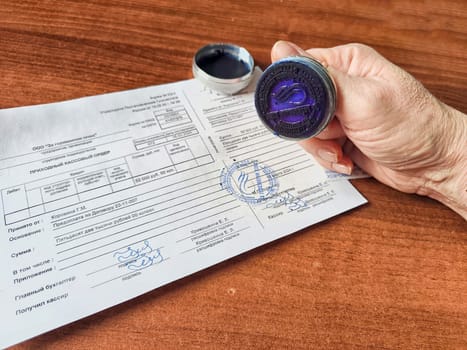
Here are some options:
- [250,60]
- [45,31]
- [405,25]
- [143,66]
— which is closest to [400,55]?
[405,25]

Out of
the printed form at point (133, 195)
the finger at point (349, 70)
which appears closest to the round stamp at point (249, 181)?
the printed form at point (133, 195)

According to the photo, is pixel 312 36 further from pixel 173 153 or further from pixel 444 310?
pixel 444 310

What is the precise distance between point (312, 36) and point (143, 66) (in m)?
0.29

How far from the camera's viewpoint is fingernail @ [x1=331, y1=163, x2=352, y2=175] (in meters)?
0.54

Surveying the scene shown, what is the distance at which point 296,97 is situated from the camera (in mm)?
440

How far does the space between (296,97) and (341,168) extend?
0.46 feet

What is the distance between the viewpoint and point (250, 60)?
63cm
